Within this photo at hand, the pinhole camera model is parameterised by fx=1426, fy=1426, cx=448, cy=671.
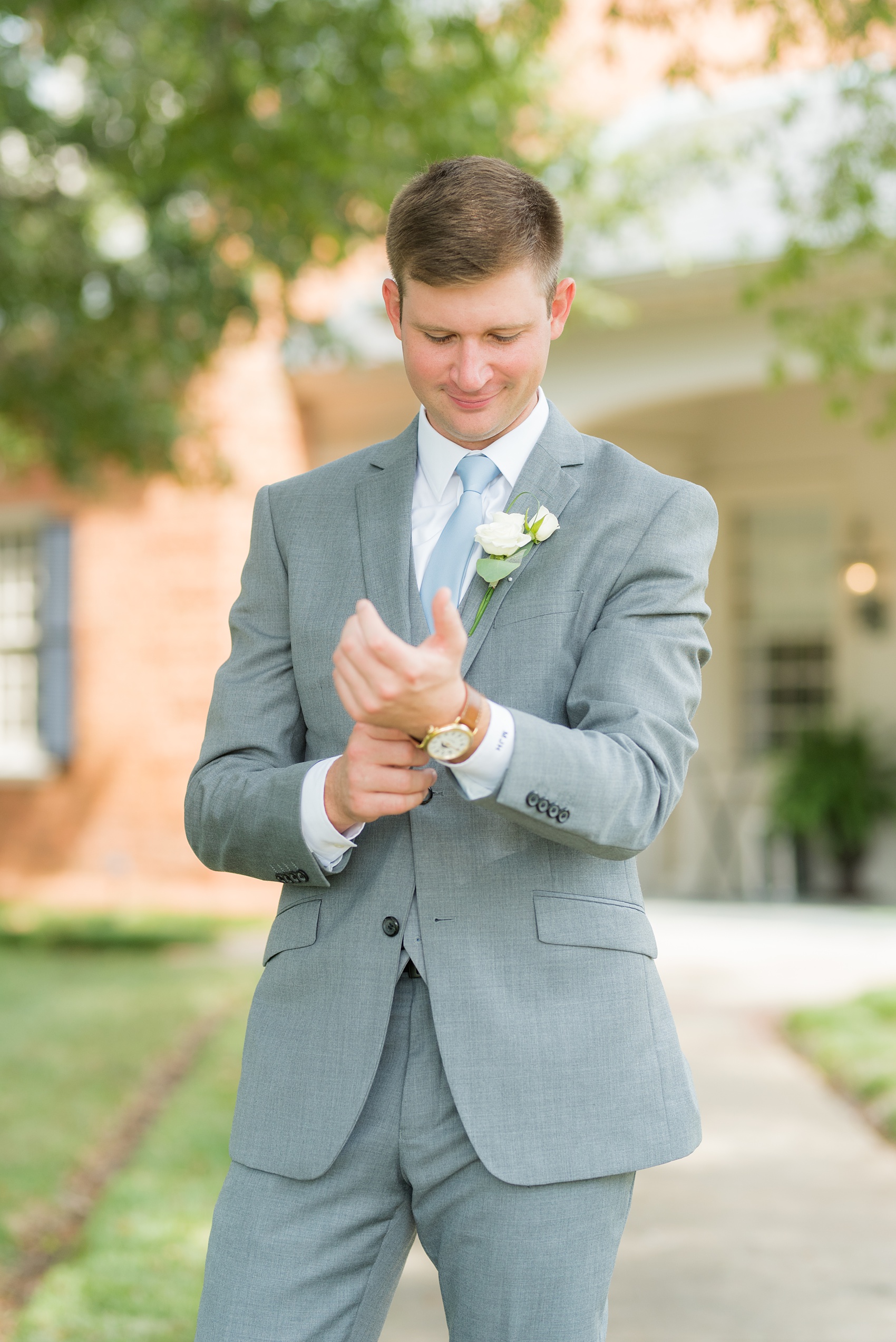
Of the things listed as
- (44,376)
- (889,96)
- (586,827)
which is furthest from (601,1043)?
(44,376)

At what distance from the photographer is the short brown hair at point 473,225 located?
174cm

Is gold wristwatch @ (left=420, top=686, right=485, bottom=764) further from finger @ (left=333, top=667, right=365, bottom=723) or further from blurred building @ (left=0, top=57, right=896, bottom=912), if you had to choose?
blurred building @ (left=0, top=57, right=896, bottom=912)

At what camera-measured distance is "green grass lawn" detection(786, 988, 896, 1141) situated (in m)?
5.77

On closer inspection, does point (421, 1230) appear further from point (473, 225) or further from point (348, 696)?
point (473, 225)

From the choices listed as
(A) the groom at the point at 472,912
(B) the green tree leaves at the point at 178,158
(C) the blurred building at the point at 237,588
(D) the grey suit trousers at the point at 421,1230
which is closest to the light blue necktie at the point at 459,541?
(A) the groom at the point at 472,912

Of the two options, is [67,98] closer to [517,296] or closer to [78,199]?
[78,199]

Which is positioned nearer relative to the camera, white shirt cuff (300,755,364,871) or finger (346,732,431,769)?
finger (346,732,431,769)

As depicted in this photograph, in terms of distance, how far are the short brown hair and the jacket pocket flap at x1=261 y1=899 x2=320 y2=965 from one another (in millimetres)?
827

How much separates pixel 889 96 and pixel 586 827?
4780mm

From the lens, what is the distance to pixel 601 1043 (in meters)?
1.80

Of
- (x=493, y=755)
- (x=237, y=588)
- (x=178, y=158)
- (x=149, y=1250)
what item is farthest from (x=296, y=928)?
(x=237, y=588)

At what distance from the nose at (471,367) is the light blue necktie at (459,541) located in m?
0.16

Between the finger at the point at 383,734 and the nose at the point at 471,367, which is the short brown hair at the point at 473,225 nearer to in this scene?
the nose at the point at 471,367

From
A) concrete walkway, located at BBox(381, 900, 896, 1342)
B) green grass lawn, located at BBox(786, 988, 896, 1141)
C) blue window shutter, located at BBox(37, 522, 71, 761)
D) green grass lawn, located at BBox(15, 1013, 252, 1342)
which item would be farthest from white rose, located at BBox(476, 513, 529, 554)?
blue window shutter, located at BBox(37, 522, 71, 761)
